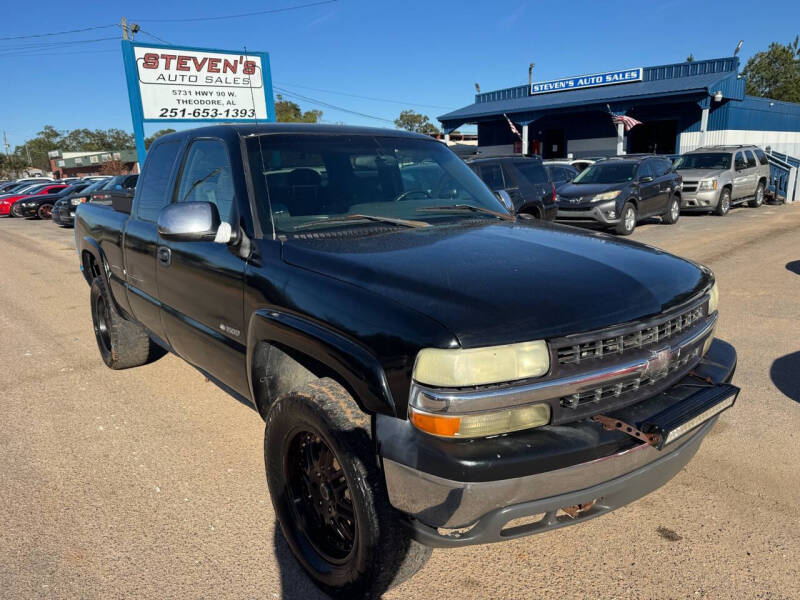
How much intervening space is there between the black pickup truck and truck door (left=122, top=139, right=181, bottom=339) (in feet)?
1.70

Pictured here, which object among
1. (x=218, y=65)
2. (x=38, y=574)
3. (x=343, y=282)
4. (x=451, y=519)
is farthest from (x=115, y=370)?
(x=218, y=65)

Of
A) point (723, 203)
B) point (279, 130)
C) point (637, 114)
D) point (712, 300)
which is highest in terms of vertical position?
point (637, 114)

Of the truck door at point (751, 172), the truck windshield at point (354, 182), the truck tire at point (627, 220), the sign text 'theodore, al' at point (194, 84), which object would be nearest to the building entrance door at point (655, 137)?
the truck door at point (751, 172)

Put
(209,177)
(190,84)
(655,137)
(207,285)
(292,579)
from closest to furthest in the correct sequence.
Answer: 1. (292,579)
2. (207,285)
3. (209,177)
4. (190,84)
5. (655,137)

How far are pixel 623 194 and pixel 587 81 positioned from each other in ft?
68.6

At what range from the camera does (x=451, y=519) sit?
1897 mm

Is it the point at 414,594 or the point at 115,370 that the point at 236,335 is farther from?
the point at 115,370

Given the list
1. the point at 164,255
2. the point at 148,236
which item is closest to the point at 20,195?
the point at 148,236

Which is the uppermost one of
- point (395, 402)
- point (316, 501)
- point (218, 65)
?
point (218, 65)

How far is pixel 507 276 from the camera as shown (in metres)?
2.23

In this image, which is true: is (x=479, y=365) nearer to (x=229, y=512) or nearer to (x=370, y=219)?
(x=370, y=219)

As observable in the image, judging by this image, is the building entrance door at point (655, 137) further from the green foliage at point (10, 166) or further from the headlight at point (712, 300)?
the green foliage at point (10, 166)

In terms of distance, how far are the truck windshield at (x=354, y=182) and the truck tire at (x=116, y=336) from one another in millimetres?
2426

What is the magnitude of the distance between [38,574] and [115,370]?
2.80 m
